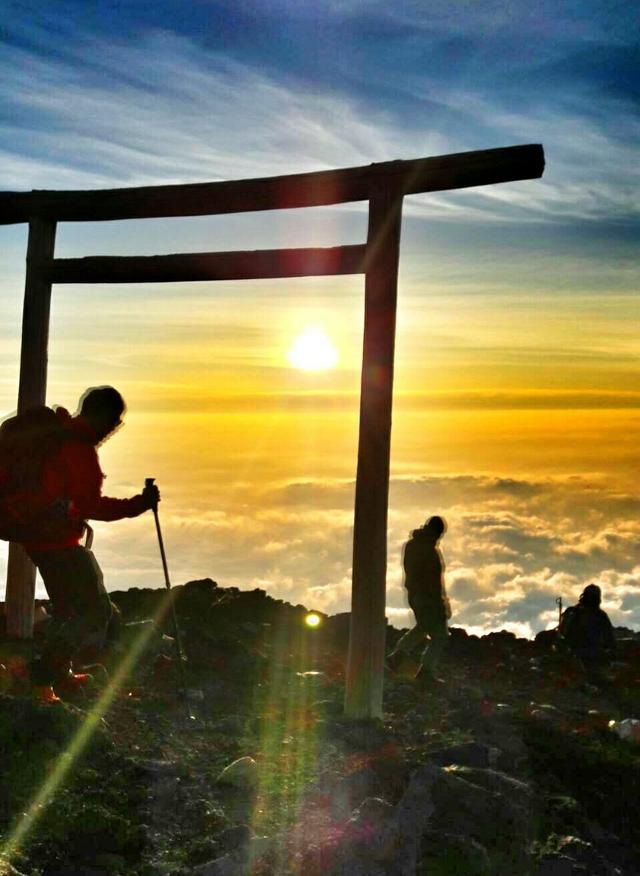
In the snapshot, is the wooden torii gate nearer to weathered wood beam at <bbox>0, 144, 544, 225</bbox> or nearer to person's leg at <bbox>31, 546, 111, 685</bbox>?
weathered wood beam at <bbox>0, 144, 544, 225</bbox>

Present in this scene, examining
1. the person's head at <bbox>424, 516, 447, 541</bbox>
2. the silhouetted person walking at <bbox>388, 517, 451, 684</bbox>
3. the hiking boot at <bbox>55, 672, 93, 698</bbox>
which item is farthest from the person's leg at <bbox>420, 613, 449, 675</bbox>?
the hiking boot at <bbox>55, 672, 93, 698</bbox>

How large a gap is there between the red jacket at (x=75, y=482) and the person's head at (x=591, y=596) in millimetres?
6516

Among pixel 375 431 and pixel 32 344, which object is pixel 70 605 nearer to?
pixel 375 431

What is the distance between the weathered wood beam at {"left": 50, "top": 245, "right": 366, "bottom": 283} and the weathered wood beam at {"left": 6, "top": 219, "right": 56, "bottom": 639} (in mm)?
167

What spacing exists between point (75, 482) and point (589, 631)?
6932 millimetres

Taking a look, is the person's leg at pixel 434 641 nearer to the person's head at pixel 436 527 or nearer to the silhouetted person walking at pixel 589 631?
the person's head at pixel 436 527

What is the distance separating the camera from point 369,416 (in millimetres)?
8125

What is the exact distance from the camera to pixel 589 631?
11.9m

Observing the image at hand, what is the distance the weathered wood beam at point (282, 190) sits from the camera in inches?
315

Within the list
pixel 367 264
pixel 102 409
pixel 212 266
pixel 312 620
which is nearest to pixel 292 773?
pixel 102 409

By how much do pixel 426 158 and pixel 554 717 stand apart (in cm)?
519

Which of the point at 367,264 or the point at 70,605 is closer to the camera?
the point at 70,605

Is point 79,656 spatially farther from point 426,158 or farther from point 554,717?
point 426,158

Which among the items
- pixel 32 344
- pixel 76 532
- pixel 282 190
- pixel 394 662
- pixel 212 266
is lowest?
pixel 394 662
